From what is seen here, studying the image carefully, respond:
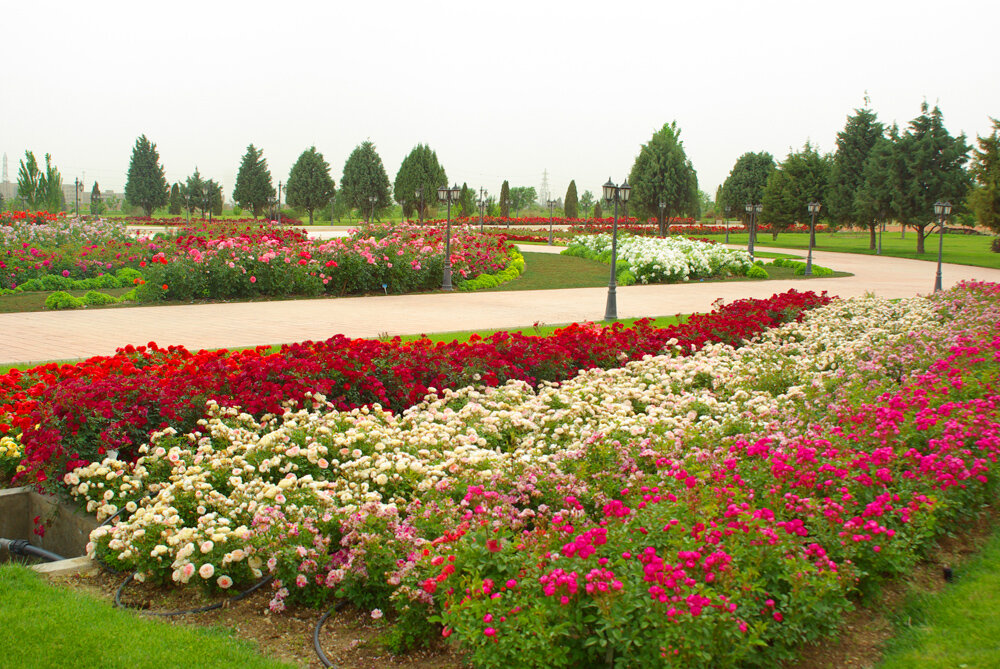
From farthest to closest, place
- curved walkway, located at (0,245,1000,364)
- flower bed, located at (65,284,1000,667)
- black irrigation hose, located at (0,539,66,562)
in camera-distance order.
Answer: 1. curved walkway, located at (0,245,1000,364)
2. black irrigation hose, located at (0,539,66,562)
3. flower bed, located at (65,284,1000,667)

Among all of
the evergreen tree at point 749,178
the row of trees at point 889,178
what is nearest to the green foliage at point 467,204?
the evergreen tree at point 749,178

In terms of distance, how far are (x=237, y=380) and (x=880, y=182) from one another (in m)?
36.3

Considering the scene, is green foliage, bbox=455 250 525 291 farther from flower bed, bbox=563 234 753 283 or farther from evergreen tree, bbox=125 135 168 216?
evergreen tree, bbox=125 135 168 216

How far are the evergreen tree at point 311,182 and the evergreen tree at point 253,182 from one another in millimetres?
1911

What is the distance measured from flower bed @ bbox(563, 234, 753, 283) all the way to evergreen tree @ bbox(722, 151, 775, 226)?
82.4ft

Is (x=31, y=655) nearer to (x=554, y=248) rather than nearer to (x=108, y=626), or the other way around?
(x=108, y=626)

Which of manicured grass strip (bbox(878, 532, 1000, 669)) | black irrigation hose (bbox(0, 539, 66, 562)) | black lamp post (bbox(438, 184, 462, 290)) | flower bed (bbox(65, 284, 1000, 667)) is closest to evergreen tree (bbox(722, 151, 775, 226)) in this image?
black lamp post (bbox(438, 184, 462, 290))

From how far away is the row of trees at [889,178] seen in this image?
31188mm

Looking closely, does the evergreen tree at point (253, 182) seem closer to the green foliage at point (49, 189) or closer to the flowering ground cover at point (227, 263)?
the green foliage at point (49, 189)

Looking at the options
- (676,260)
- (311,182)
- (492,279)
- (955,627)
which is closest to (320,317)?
(492,279)

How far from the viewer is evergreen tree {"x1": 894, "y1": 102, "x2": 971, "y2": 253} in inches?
1341

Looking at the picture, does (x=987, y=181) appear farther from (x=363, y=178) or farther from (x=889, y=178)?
(x=363, y=178)

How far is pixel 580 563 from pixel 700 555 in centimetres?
46

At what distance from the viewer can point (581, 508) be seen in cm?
374
